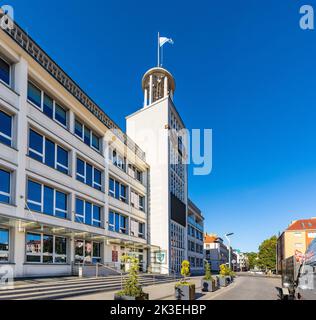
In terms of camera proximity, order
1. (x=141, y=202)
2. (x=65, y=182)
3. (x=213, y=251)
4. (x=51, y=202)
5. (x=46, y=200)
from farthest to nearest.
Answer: (x=213, y=251) → (x=141, y=202) → (x=65, y=182) → (x=51, y=202) → (x=46, y=200)

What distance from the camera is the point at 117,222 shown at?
3316 centimetres

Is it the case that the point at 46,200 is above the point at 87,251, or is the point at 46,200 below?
above

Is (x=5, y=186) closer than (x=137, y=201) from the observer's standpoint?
Yes

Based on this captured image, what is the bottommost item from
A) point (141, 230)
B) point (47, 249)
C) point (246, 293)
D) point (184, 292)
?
point (246, 293)

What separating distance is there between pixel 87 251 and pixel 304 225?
6648 centimetres

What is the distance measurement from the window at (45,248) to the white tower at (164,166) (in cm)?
1945

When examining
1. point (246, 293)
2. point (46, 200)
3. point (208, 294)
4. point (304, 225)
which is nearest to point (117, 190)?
point (46, 200)

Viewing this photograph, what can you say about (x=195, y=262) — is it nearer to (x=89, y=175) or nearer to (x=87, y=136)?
(x=89, y=175)

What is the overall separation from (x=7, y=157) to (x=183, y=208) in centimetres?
3496

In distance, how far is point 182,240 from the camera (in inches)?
1945

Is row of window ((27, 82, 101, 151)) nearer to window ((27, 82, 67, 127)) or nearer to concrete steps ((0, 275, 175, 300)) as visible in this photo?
window ((27, 82, 67, 127))

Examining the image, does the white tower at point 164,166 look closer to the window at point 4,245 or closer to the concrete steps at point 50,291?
the concrete steps at point 50,291
